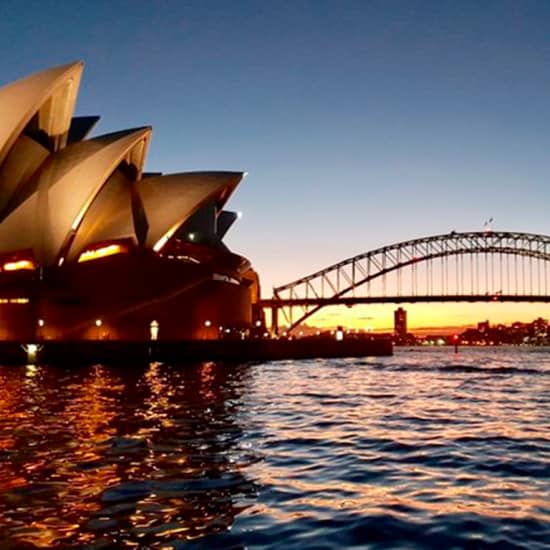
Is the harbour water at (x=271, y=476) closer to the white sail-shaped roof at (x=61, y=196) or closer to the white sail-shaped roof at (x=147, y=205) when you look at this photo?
the white sail-shaped roof at (x=61, y=196)

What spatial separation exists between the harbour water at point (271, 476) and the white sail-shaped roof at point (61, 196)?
3129 cm

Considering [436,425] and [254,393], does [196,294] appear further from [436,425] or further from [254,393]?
[436,425]

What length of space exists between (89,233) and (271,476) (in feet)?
157

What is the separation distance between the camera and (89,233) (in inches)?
2169

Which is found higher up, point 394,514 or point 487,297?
point 487,297

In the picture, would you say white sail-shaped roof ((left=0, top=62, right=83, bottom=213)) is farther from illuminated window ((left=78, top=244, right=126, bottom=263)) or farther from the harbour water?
the harbour water

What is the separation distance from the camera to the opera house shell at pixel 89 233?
1983 inches

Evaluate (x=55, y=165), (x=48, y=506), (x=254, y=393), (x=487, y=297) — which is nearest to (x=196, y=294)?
(x=55, y=165)

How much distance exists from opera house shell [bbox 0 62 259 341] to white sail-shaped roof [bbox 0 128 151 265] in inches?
2.9

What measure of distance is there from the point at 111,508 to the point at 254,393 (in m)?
17.4

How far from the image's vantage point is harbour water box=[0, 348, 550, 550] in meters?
7.15

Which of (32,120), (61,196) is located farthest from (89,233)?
(32,120)

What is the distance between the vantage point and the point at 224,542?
22.3 feet

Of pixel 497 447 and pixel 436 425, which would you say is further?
pixel 436 425
